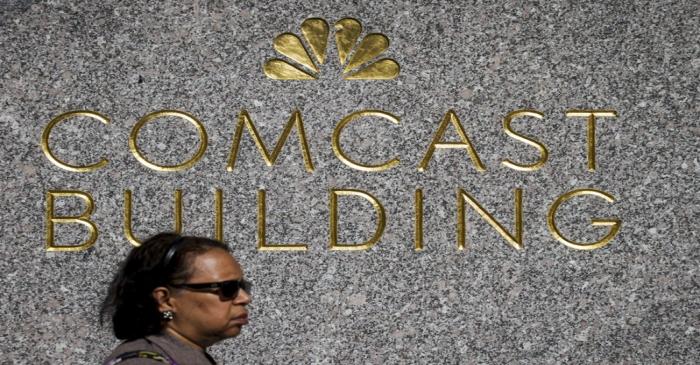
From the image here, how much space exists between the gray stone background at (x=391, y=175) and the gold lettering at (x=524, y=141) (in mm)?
23

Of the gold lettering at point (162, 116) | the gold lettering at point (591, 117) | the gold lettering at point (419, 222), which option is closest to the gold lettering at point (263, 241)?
the gold lettering at point (162, 116)

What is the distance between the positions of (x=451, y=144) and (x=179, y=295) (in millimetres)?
1926

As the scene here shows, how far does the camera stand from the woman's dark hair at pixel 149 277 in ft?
10.1

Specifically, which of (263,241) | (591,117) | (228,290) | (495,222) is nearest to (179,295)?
(228,290)

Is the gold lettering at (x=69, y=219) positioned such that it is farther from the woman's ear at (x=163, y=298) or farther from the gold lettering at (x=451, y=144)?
the woman's ear at (x=163, y=298)

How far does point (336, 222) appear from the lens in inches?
188

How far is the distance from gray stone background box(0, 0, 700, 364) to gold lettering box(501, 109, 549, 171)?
23mm

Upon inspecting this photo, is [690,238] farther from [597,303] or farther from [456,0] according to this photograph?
[456,0]

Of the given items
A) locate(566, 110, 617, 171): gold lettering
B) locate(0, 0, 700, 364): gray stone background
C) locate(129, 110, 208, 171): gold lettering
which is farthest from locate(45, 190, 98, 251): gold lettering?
locate(566, 110, 617, 171): gold lettering

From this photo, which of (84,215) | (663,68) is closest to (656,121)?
(663,68)

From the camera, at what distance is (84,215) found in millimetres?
4785

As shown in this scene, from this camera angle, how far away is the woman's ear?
308 cm

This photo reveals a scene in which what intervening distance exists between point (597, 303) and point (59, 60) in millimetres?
2098

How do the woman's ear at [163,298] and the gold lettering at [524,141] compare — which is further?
the gold lettering at [524,141]
